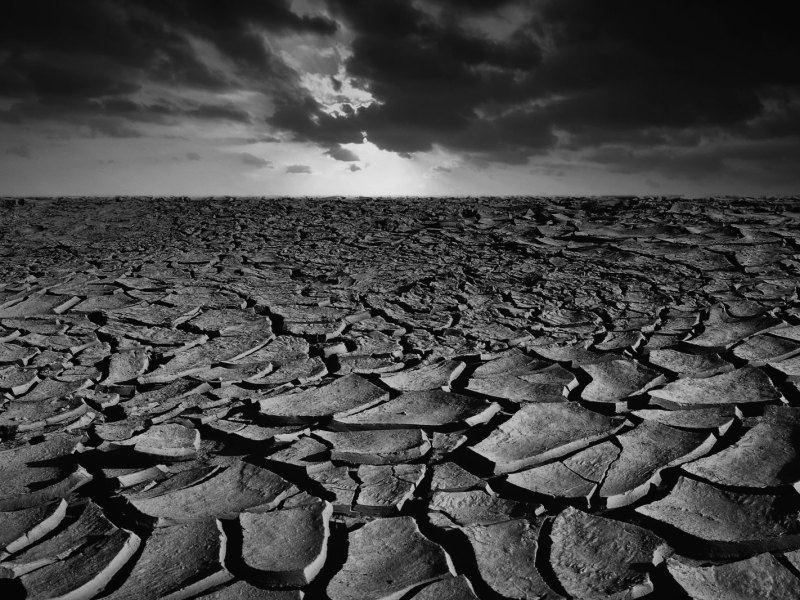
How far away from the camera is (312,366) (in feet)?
6.52

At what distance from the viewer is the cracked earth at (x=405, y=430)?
3.46 feet

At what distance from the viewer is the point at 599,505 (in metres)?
1.20

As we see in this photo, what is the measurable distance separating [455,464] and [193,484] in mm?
517

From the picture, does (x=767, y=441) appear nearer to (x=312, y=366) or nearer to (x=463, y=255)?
(x=312, y=366)

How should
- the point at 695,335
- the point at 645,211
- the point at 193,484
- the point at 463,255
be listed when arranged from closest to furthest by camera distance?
the point at 193,484
the point at 695,335
the point at 463,255
the point at 645,211

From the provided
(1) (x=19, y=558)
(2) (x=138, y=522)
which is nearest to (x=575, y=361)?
(2) (x=138, y=522)

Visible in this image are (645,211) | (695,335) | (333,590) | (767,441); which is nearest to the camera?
(333,590)

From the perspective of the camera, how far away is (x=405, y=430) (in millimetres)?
1521

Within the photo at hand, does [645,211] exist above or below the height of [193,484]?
above

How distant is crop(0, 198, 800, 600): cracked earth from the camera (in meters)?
1.05

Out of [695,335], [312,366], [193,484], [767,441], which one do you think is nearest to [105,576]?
[193,484]

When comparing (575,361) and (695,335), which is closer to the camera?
(575,361)

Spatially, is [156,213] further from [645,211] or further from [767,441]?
[767,441]

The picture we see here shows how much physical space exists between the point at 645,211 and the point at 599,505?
390 centimetres
